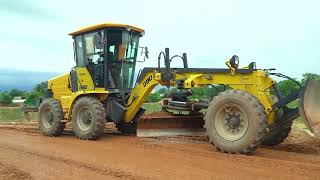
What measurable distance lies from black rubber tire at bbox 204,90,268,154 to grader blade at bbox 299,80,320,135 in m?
0.66

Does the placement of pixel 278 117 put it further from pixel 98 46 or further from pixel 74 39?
pixel 74 39

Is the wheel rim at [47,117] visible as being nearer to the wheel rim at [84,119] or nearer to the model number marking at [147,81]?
the wheel rim at [84,119]

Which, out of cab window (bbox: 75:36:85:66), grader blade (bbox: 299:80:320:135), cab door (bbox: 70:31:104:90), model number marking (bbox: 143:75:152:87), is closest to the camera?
grader blade (bbox: 299:80:320:135)

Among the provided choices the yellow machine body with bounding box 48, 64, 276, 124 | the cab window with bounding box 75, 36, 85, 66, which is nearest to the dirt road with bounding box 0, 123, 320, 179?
the yellow machine body with bounding box 48, 64, 276, 124

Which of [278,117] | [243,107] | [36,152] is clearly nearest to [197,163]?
[243,107]

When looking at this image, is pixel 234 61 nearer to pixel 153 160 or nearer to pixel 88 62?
pixel 153 160

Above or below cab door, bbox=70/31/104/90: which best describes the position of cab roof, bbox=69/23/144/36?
above

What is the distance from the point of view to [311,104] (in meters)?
8.16

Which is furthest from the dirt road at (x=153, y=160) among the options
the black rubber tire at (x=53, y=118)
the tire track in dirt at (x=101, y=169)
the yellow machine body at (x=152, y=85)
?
the black rubber tire at (x=53, y=118)

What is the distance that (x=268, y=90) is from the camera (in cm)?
865

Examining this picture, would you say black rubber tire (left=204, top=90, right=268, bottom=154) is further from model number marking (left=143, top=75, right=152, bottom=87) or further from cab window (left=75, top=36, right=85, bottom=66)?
cab window (left=75, top=36, right=85, bottom=66)

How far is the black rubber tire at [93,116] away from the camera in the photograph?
11172 millimetres

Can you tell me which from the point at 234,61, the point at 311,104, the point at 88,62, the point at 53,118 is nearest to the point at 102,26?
the point at 88,62

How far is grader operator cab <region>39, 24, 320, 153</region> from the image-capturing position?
323 inches
